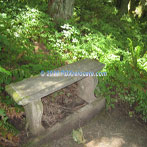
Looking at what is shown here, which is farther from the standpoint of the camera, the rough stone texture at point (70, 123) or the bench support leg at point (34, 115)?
the rough stone texture at point (70, 123)

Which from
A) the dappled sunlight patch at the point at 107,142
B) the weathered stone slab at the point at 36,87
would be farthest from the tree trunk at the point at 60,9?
the dappled sunlight patch at the point at 107,142

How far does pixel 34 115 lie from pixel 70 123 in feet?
2.81

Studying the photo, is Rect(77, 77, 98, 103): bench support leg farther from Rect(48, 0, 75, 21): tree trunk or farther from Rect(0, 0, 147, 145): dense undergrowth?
Rect(48, 0, 75, 21): tree trunk

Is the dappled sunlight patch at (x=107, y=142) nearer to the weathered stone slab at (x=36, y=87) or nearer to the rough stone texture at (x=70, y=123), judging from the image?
the rough stone texture at (x=70, y=123)

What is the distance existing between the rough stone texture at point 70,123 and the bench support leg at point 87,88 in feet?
0.48

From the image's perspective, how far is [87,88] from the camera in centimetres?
332

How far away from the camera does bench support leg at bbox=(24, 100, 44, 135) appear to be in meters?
2.33

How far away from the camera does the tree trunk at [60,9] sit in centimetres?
511

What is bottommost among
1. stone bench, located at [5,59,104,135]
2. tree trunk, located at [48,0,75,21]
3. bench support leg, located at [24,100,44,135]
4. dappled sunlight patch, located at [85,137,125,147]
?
dappled sunlight patch, located at [85,137,125,147]

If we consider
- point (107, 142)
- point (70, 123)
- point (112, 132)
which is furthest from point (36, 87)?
point (112, 132)

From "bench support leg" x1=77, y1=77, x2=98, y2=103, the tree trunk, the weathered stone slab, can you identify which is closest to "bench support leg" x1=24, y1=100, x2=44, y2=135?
the weathered stone slab

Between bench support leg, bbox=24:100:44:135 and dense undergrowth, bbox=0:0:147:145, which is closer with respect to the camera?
bench support leg, bbox=24:100:44:135

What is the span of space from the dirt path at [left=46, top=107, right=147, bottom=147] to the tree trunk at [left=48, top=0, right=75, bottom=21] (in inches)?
140

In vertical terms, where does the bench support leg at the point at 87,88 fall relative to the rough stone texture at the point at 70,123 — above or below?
above
